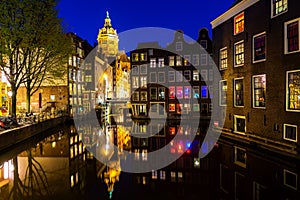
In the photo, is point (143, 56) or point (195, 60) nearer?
point (195, 60)

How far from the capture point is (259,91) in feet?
61.2

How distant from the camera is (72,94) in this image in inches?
1821

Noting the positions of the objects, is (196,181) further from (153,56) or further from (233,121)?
(153,56)

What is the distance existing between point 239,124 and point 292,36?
8.41m

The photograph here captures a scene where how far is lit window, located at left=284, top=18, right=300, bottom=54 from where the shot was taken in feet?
49.6

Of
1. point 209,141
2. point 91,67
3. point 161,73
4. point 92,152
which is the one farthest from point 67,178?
point 91,67

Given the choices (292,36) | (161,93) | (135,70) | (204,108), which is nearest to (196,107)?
(204,108)

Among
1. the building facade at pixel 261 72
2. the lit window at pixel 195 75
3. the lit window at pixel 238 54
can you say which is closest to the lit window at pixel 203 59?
the lit window at pixel 195 75

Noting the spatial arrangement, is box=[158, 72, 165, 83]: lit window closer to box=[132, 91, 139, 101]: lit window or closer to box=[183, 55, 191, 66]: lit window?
box=[183, 55, 191, 66]: lit window

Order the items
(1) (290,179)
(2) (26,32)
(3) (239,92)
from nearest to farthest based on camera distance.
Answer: (1) (290,179), (3) (239,92), (2) (26,32)

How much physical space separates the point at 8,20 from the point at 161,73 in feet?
81.8

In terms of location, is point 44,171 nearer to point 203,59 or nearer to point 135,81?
point 135,81

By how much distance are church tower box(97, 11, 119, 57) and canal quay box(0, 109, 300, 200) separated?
113 metres

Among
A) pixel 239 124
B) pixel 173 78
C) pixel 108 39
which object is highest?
pixel 108 39
